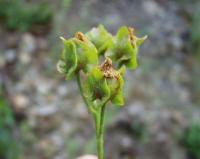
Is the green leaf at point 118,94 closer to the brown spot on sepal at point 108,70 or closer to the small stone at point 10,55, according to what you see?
the brown spot on sepal at point 108,70

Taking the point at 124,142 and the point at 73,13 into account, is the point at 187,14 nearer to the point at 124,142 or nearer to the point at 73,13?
the point at 73,13

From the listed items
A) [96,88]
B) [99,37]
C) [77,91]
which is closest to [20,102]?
[77,91]

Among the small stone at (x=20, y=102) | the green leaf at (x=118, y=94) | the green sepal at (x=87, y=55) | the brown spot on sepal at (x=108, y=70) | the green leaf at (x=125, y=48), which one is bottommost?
the green leaf at (x=118, y=94)

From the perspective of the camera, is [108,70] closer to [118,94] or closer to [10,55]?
[118,94]

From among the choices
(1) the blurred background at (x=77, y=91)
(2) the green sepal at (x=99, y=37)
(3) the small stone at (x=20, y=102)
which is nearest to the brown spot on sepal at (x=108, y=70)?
(2) the green sepal at (x=99, y=37)

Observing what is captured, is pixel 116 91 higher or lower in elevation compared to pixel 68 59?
lower

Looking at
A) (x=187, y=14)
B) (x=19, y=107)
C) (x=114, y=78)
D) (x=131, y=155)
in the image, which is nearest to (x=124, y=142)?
(x=131, y=155)

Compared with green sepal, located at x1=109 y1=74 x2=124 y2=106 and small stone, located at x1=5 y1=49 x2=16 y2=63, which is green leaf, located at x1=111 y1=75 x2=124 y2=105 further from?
small stone, located at x1=5 y1=49 x2=16 y2=63

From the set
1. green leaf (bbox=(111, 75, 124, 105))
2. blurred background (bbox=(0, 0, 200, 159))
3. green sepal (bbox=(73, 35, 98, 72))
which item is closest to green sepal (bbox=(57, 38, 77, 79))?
green sepal (bbox=(73, 35, 98, 72))

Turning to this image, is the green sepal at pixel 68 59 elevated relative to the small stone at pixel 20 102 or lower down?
lower down
